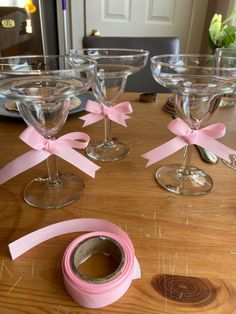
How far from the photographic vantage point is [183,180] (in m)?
0.51

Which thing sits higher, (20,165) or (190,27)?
(190,27)

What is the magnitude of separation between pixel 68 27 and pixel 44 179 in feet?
5.97

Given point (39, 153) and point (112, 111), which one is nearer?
point (39, 153)

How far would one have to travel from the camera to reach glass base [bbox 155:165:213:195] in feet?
1.58

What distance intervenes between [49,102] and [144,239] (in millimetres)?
234

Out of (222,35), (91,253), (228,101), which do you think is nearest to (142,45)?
(222,35)

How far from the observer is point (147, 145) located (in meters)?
0.63

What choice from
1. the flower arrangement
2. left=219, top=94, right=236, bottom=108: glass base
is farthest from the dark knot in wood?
the flower arrangement

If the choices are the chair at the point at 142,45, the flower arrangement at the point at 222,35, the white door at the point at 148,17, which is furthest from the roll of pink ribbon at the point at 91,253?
the white door at the point at 148,17

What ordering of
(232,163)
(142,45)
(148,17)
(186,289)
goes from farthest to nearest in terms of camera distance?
(148,17)
(142,45)
(232,163)
(186,289)

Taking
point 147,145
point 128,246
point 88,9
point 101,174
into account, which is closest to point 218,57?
point 147,145

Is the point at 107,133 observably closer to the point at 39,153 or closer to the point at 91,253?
the point at 39,153

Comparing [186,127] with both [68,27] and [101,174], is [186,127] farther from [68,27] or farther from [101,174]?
[68,27]

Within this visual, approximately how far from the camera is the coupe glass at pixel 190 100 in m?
0.44
